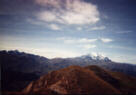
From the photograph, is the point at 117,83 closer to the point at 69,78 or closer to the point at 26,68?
the point at 69,78

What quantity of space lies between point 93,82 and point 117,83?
14.0 meters

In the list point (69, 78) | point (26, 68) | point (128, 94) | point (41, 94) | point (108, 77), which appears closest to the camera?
point (41, 94)

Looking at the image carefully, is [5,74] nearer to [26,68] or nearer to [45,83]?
[26,68]

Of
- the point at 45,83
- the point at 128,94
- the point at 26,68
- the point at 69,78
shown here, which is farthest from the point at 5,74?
the point at 128,94

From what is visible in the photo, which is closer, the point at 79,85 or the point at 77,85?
the point at 79,85

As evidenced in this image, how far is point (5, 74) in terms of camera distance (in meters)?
105

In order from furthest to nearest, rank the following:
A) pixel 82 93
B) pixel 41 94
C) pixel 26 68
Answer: pixel 26 68 → pixel 82 93 → pixel 41 94

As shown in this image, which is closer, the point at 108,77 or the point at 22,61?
the point at 108,77

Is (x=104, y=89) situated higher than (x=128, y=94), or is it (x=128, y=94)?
(x=104, y=89)

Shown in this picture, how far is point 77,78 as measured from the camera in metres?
34.2

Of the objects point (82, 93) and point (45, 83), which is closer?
point (82, 93)

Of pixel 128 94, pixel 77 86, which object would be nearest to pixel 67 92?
pixel 77 86

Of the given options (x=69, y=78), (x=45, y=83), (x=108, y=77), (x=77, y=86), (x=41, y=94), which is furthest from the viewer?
(x=108, y=77)

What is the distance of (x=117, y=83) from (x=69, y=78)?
19.4 m
